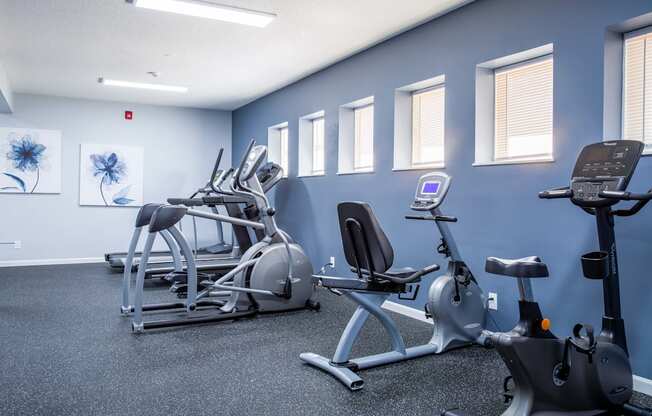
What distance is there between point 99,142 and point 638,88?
7.41 m

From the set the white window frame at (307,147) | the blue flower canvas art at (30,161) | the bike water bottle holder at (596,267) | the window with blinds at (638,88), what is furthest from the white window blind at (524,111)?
the blue flower canvas art at (30,161)

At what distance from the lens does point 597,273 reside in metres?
2.25

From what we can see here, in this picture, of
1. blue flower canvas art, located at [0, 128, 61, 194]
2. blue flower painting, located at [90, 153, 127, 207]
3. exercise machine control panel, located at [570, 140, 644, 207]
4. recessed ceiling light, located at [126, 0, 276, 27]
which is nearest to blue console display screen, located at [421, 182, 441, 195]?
exercise machine control panel, located at [570, 140, 644, 207]

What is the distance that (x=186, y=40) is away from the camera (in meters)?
4.82

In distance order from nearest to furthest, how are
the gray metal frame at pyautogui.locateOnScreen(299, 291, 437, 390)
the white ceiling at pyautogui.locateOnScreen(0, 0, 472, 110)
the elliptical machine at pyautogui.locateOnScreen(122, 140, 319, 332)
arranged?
the gray metal frame at pyautogui.locateOnScreen(299, 291, 437, 390)
the white ceiling at pyautogui.locateOnScreen(0, 0, 472, 110)
the elliptical machine at pyautogui.locateOnScreen(122, 140, 319, 332)

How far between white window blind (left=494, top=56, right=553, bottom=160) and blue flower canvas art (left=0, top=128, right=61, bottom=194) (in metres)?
6.66

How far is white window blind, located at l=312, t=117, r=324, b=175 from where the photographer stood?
21.3 feet

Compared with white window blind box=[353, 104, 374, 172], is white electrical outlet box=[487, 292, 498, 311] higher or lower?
lower

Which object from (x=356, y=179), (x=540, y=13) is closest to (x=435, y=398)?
(x=540, y=13)

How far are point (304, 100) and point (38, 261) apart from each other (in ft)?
15.9

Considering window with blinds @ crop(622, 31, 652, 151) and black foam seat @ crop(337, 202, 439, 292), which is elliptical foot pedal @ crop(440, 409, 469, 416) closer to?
black foam seat @ crop(337, 202, 439, 292)

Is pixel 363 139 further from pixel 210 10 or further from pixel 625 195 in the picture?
pixel 625 195

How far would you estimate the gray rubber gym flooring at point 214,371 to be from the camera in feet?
8.06

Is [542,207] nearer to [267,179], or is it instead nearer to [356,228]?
[356,228]
